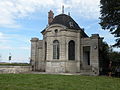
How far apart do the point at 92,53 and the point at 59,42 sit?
4661 millimetres

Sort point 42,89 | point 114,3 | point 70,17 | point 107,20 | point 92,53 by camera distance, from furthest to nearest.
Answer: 1. point 70,17
2. point 92,53
3. point 107,20
4. point 114,3
5. point 42,89

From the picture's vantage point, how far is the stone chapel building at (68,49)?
26.8m

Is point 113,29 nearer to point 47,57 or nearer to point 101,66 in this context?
point 101,66

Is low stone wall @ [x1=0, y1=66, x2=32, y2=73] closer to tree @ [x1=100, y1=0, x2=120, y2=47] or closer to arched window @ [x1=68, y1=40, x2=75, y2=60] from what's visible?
arched window @ [x1=68, y1=40, x2=75, y2=60]

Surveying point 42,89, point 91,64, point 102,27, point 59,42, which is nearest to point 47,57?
point 59,42

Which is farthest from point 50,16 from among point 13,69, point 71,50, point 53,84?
point 53,84

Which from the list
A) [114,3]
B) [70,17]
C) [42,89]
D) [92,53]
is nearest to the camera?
[42,89]

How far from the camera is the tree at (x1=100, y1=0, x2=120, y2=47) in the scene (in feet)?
66.1

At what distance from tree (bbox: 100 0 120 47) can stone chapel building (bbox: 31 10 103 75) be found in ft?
18.7

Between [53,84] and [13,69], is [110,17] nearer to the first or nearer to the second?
[53,84]

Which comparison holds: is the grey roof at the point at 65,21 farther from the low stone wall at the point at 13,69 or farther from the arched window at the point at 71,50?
the low stone wall at the point at 13,69

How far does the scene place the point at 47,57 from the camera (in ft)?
91.1

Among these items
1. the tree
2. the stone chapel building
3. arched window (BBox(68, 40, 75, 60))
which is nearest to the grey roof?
the stone chapel building

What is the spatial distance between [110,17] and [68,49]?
8259 millimetres
